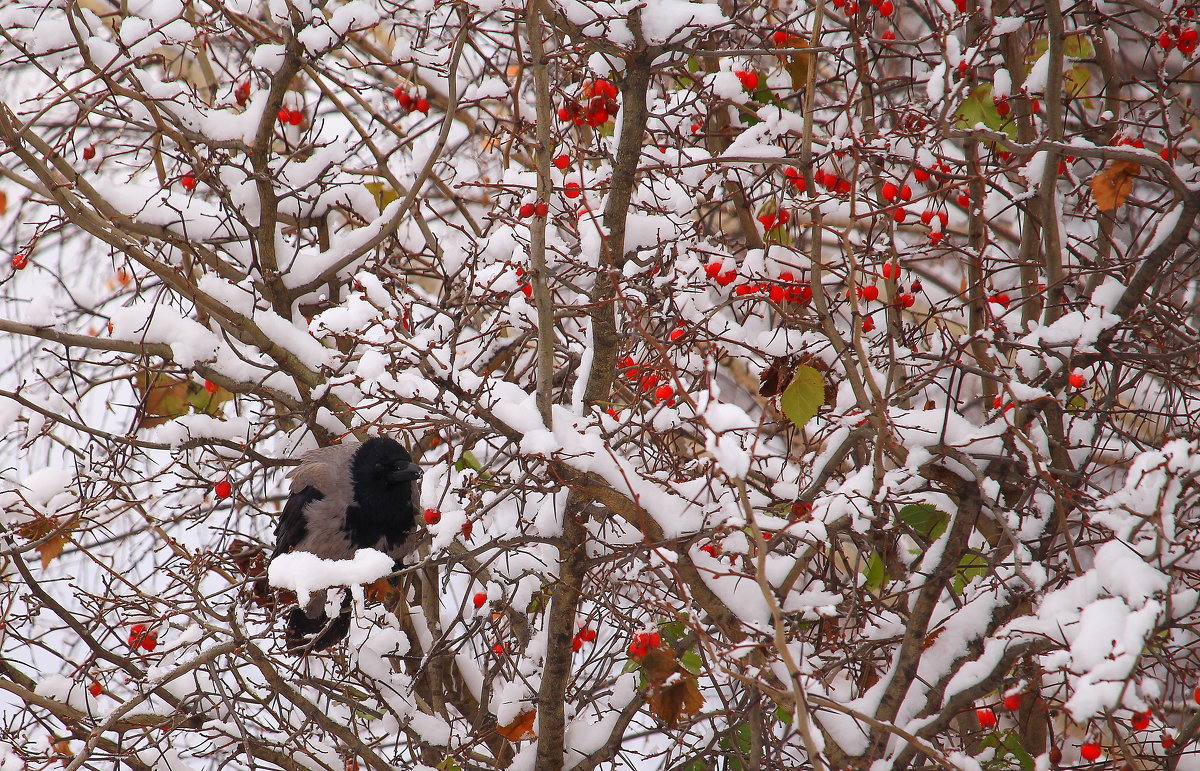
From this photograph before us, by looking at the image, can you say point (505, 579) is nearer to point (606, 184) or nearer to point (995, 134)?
point (606, 184)

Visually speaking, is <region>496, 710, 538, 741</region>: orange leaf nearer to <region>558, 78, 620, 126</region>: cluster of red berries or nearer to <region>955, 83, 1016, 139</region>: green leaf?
<region>558, 78, 620, 126</region>: cluster of red berries

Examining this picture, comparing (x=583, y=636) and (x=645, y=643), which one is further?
(x=583, y=636)

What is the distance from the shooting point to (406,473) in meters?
4.15

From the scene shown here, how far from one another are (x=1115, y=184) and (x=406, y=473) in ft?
9.39

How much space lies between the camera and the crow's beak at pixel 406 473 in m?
4.12

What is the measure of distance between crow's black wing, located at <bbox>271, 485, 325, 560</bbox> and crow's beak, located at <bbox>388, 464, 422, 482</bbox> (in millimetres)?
427

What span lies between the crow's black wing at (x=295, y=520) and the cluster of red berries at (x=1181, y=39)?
374 centimetres

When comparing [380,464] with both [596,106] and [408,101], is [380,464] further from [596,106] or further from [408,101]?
[596,106]

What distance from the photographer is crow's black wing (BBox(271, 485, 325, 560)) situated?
441 cm

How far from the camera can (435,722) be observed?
3805mm

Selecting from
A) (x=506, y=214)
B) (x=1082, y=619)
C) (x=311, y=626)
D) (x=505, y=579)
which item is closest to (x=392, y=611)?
(x=311, y=626)

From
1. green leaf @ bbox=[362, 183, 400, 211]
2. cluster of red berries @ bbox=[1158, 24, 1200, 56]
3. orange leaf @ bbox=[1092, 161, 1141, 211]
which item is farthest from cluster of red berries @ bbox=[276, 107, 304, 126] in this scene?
cluster of red berries @ bbox=[1158, 24, 1200, 56]

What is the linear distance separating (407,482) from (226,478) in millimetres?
849

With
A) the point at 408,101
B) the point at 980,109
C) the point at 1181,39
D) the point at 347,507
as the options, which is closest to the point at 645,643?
the point at 347,507
